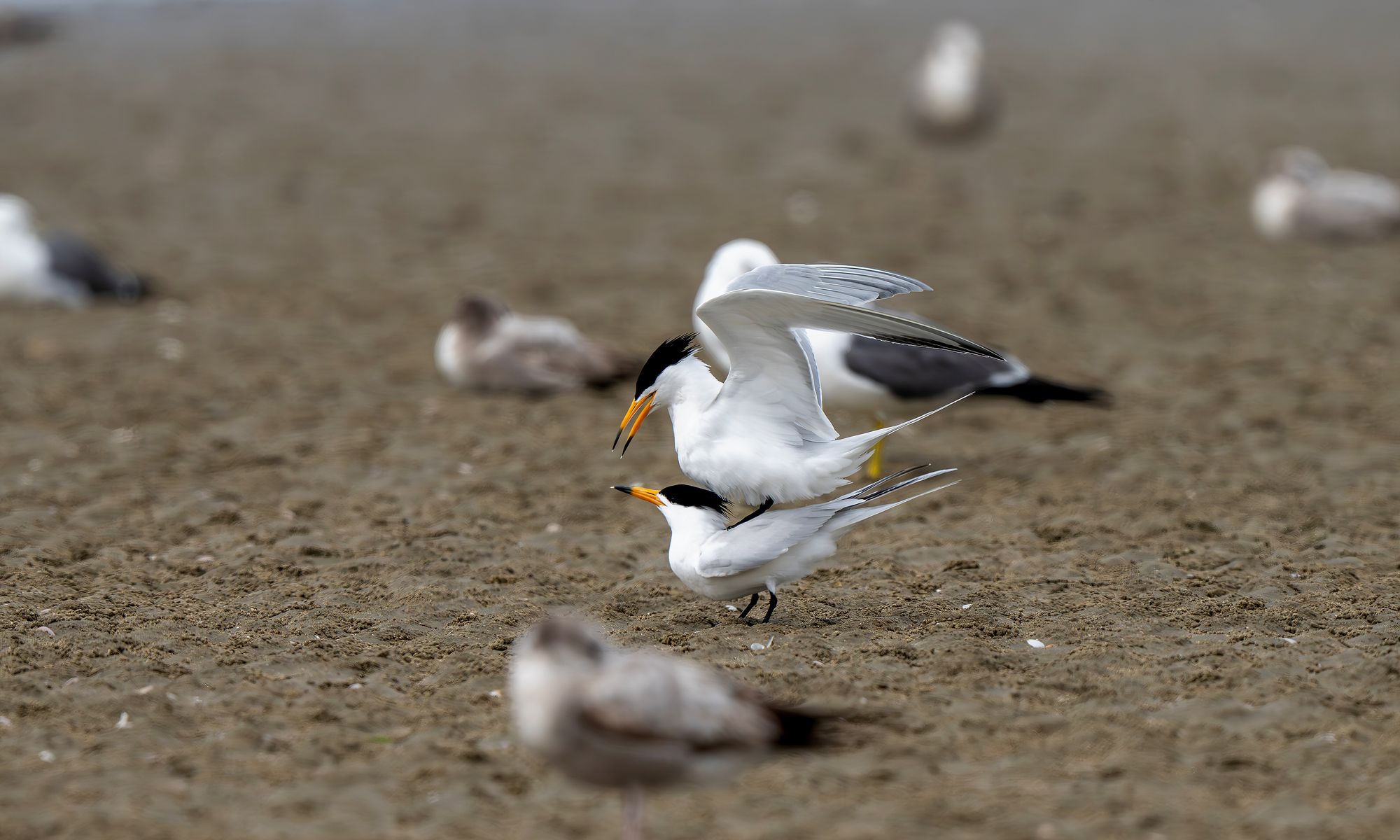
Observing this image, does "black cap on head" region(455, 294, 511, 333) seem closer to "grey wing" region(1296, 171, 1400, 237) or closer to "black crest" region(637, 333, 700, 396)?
"black crest" region(637, 333, 700, 396)

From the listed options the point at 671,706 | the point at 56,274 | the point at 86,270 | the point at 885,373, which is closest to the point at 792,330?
the point at 671,706

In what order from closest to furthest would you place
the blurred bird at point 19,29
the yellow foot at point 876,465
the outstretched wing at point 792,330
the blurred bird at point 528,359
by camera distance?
the outstretched wing at point 792,330
the yellow foot at point 876,465
the blurred bird at point 528,359
the blurred bird at point 19,29

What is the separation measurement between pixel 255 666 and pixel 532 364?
3.92 m

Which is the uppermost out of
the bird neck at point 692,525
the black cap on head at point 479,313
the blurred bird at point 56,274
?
the bird neck at point 692,525

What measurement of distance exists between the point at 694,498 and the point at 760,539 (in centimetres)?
32

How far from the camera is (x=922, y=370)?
722cm

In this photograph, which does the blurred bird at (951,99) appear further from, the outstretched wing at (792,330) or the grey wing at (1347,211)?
the outstretched wing at (792,330)

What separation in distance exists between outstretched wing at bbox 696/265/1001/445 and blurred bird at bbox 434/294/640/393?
356 cm

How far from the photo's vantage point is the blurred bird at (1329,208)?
11617 mm

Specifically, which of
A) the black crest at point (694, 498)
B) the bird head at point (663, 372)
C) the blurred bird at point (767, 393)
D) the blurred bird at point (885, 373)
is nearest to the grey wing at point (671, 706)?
the blurred bird at point (767, 393)

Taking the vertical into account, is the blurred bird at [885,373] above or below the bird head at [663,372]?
below

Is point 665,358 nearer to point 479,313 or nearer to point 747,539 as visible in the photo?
point 747,539

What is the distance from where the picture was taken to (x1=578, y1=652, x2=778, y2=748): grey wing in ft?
11.1

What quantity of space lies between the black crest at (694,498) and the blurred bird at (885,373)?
1.85 meters
